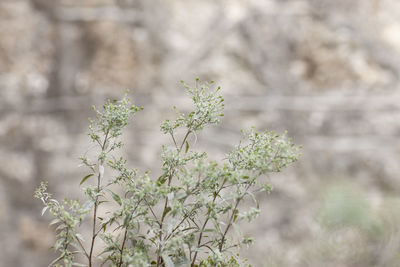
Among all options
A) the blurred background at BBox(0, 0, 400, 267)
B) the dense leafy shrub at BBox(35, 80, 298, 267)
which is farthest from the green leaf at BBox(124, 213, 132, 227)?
the blurred background at BBox(0, 0, 400, 267)

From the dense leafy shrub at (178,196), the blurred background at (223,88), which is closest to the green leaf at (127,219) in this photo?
the dense leafy shrub at (178,196)

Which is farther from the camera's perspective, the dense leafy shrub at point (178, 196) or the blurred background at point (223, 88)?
the blurred background at point (223, 88)

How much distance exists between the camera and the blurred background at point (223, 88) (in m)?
2.21

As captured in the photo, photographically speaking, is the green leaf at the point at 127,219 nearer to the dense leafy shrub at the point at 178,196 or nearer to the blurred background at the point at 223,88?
the dense leafy shrub at the point at 178,196

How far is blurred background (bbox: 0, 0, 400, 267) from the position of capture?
2213 mm

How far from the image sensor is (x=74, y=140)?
7.40 feet

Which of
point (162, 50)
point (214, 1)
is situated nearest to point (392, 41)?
point (214, 1)

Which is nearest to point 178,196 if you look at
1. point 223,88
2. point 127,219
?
point 127,219

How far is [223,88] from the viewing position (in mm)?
2250

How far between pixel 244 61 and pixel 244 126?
0.34 m

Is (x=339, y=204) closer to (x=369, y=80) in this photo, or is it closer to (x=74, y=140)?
(x=369, y=80)

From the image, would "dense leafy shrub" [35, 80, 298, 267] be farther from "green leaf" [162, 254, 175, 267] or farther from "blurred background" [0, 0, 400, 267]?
"blurred background" [0, 0, 400, 267]

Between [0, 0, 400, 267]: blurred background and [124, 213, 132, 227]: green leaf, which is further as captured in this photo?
[0, 0, 400, 267]: blurred background

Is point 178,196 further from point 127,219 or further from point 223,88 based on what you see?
point 223,88
